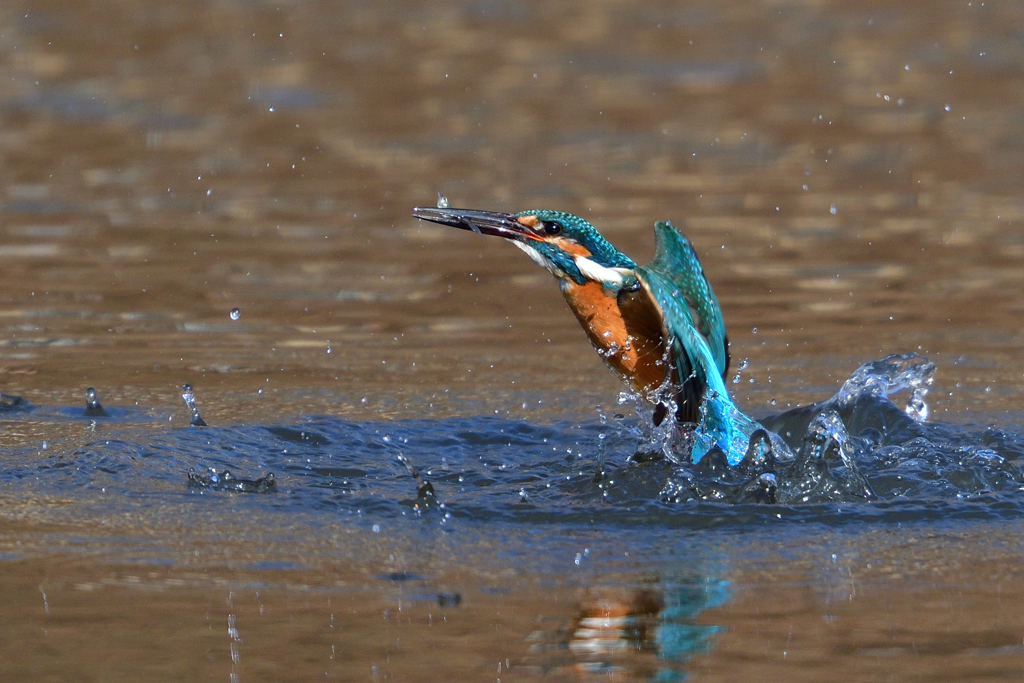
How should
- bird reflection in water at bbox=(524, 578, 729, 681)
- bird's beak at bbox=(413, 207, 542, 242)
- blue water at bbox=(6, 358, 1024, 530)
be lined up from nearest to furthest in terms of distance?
bird reflection in water at bbox=(524, 578, 729, 681) < blue water at bbox=(6, 358, 1024, 530) < bird's beak at bbox=(413, 207, 542, 242)

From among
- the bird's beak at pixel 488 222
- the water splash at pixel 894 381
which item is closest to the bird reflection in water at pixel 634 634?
the bird's beak at pixel 488 222

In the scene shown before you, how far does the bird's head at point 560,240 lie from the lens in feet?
15.6

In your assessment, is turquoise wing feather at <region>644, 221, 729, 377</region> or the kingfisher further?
turquoise wing feather at <region>644, 221, 729, 377</region>

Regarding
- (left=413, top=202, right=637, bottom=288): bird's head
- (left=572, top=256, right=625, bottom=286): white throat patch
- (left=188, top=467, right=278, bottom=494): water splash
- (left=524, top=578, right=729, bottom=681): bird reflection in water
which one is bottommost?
(left=524, top=578, right=729, bottom=681): bird reflection in water

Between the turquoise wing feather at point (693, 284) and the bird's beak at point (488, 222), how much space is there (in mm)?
512

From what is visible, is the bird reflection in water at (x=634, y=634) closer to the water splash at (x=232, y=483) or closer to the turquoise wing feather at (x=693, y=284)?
the water splash at (x=232, y=483)

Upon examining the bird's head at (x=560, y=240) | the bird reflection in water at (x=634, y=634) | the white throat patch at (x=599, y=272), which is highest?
the bird's head at (x=560, y=240)

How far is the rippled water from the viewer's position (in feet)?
11.6

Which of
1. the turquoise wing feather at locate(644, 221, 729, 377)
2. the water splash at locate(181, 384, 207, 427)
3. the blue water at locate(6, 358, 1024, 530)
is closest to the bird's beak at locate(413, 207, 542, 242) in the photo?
the turquoise wing feather at locate(644, 221, 729, 377)

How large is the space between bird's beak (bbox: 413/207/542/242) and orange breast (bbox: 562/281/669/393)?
0.65 feet

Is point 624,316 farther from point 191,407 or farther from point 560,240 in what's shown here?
point 191,407

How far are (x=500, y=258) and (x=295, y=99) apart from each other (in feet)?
12.2

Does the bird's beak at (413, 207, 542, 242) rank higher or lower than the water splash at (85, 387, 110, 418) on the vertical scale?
higher

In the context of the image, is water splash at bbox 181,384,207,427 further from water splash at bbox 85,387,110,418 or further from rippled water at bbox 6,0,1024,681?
water splash at bbox 85,387,110,418
